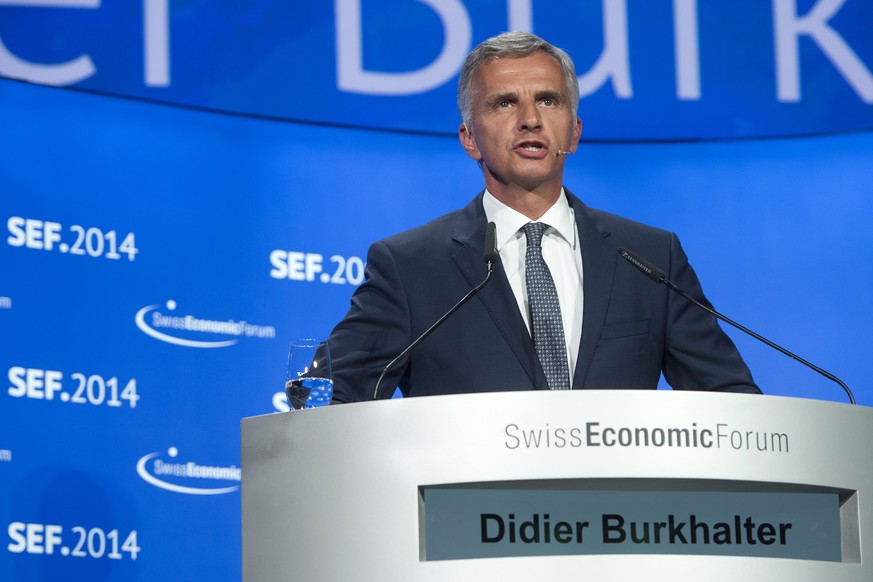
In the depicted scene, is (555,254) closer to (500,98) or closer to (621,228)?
(621,228)

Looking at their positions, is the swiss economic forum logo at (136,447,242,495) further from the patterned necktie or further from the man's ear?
the patterned necktie

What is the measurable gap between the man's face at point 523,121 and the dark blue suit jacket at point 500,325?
12 centimetres

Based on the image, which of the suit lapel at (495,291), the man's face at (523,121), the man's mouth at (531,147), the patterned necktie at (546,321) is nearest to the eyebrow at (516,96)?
the man's face at (523,121)

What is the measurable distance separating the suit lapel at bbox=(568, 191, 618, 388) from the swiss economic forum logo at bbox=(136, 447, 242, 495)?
1.62m

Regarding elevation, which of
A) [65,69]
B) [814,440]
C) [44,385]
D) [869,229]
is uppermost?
[65,69]

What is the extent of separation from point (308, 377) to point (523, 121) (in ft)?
2.89

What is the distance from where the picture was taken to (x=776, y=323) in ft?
15.0

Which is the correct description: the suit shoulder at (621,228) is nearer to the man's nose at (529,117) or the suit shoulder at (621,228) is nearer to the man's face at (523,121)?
the man's face at (523,121)

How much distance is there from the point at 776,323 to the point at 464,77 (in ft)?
6.40

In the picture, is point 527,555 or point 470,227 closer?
point 527,555

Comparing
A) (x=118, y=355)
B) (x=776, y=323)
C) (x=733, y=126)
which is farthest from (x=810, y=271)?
(x=118, y=355)

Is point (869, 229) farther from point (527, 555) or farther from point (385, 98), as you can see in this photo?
point (527, 555)

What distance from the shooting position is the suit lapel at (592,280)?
2678mm

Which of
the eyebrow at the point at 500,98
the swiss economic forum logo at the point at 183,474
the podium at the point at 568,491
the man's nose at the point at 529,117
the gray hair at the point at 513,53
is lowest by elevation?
the podium at the point at 568,491
